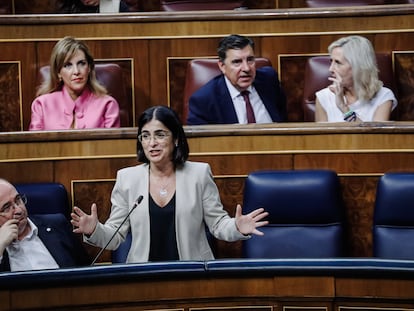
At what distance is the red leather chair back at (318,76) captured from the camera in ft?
5.61

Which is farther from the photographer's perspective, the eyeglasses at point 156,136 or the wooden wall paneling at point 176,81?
the wooden wall paneling at point 176,81

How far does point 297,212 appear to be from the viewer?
53.1 inches

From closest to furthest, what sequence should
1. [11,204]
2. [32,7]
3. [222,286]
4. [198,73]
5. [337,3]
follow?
[222,286] < [11,204] < [198,73] < [337,3] < [32,7]

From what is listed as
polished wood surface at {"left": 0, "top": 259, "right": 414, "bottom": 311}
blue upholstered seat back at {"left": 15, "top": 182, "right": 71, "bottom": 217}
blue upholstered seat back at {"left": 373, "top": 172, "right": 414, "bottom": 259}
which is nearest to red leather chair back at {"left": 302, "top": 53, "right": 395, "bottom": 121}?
blue upholstered seat back at {"left": 373, "top": 172, "right": 414, "bottom": 259}

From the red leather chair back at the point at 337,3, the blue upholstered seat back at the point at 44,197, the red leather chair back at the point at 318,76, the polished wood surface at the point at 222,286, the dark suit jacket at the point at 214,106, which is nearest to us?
the polished wood surface at the point at 222,286

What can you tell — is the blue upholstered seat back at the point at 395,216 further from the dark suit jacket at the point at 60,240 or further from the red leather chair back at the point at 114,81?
the red leather chair back at the point at 114,81

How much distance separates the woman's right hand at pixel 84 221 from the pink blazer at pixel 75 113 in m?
0.39

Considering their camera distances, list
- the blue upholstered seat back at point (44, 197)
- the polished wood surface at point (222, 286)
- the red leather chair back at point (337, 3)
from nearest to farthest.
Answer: the polished wood surface at point (222, 286) → the blue upholstered seat back at point (44, 197) → the red leather chair back at point (337, 3)

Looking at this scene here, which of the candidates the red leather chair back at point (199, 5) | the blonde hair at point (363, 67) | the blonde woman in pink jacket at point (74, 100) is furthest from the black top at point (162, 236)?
the red leather chair back at point (199, 5)

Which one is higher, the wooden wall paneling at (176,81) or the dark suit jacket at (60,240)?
the wooden wall paneling at (176,81)

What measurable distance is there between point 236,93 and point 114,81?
22 centimetres

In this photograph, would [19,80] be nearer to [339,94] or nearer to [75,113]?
[75,113]

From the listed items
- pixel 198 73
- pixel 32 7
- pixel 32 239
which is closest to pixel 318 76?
pixel 198 73

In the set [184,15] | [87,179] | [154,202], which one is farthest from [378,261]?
[184,15]
